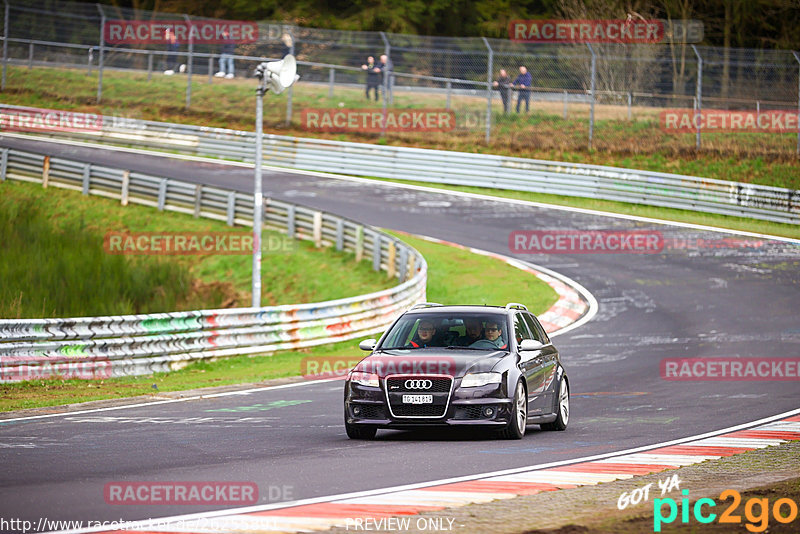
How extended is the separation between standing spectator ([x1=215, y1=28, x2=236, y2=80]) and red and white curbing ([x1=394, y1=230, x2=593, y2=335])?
61.4 feet

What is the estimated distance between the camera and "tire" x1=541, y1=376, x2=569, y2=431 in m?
12.9

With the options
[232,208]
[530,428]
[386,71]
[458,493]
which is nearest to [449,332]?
[530,428]

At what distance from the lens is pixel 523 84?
40.9m

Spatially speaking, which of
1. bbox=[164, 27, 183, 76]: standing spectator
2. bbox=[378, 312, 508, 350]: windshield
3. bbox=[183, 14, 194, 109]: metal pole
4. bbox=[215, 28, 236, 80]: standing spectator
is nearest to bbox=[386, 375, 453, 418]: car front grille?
bbox=[378, 312, 508, 350]: windshield

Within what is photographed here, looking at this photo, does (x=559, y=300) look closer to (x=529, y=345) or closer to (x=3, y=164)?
(x=529, y=345)

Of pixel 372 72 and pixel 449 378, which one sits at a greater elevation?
pixel 372 72

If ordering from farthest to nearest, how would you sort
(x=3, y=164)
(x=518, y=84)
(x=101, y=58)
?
1. (x=101, y=58)
2. (x=518, y=84)
3. (x=3, y=164)

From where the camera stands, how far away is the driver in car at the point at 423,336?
1231 centimetres

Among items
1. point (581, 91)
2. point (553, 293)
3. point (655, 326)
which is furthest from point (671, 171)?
A: point (655, 326)

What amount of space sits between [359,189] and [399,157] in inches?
101

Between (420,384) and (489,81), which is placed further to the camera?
(489,81)

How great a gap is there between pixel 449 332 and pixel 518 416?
4.28 feet

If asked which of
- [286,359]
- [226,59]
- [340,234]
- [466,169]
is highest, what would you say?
[226,59]

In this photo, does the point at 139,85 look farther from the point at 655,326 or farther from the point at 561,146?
the point at 655,326
